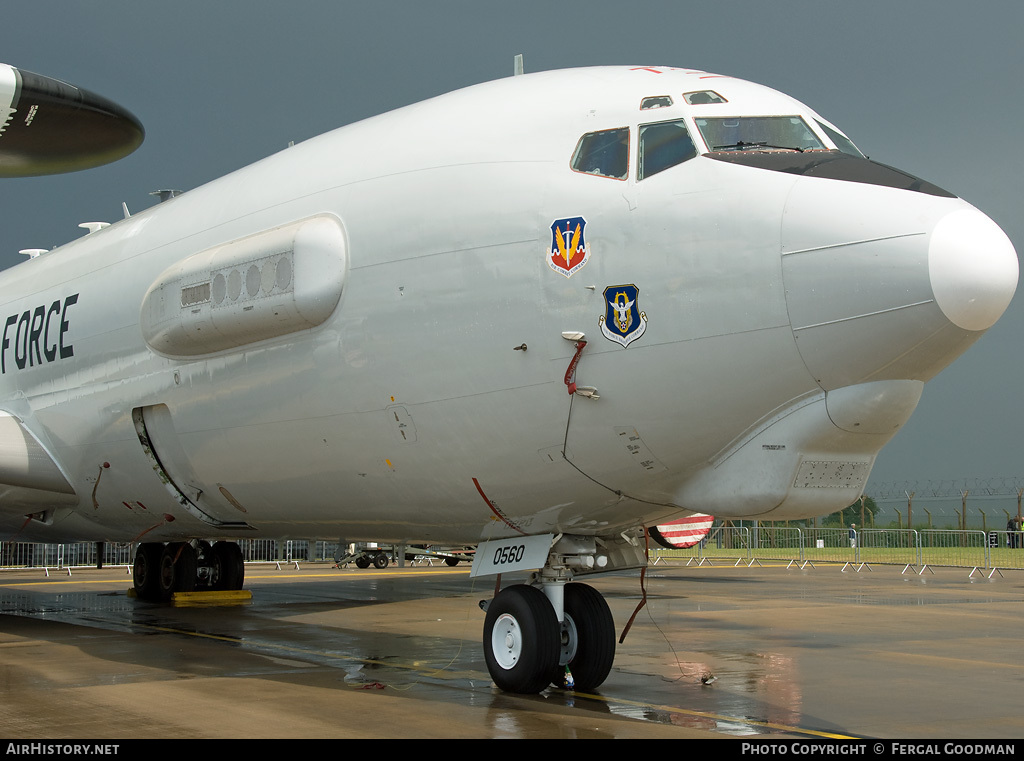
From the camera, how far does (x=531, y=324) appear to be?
364 inches

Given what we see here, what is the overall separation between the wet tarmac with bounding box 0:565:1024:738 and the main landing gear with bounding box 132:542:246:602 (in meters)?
0.53

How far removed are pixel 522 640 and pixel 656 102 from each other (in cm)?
489

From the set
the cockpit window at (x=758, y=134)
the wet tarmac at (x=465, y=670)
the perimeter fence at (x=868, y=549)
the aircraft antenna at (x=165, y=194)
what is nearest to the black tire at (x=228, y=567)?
the wet tarmac at (x=465, y=670)

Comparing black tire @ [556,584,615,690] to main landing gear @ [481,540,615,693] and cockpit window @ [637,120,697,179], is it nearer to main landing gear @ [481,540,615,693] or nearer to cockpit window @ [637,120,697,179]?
main landing gear @ [481,540,615,693]

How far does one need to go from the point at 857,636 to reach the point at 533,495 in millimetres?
8501

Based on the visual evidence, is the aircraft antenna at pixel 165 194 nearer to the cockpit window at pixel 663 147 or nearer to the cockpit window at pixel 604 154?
the cockpit window at pixel 604 154

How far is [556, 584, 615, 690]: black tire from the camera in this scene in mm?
10445

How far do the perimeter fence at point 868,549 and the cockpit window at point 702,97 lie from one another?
96.1 ft

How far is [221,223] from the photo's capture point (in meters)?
12.4

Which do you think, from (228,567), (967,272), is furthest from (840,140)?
(228,567)

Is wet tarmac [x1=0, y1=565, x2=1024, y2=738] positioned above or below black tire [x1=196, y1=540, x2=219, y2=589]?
below

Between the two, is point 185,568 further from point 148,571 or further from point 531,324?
point 531,324

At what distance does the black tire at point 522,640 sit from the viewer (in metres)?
9.75

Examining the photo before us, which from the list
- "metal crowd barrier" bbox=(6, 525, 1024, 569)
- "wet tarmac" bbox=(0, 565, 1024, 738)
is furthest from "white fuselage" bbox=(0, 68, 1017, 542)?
"metal crowd barrier" bbox=(6, 525, 1024, 569)
